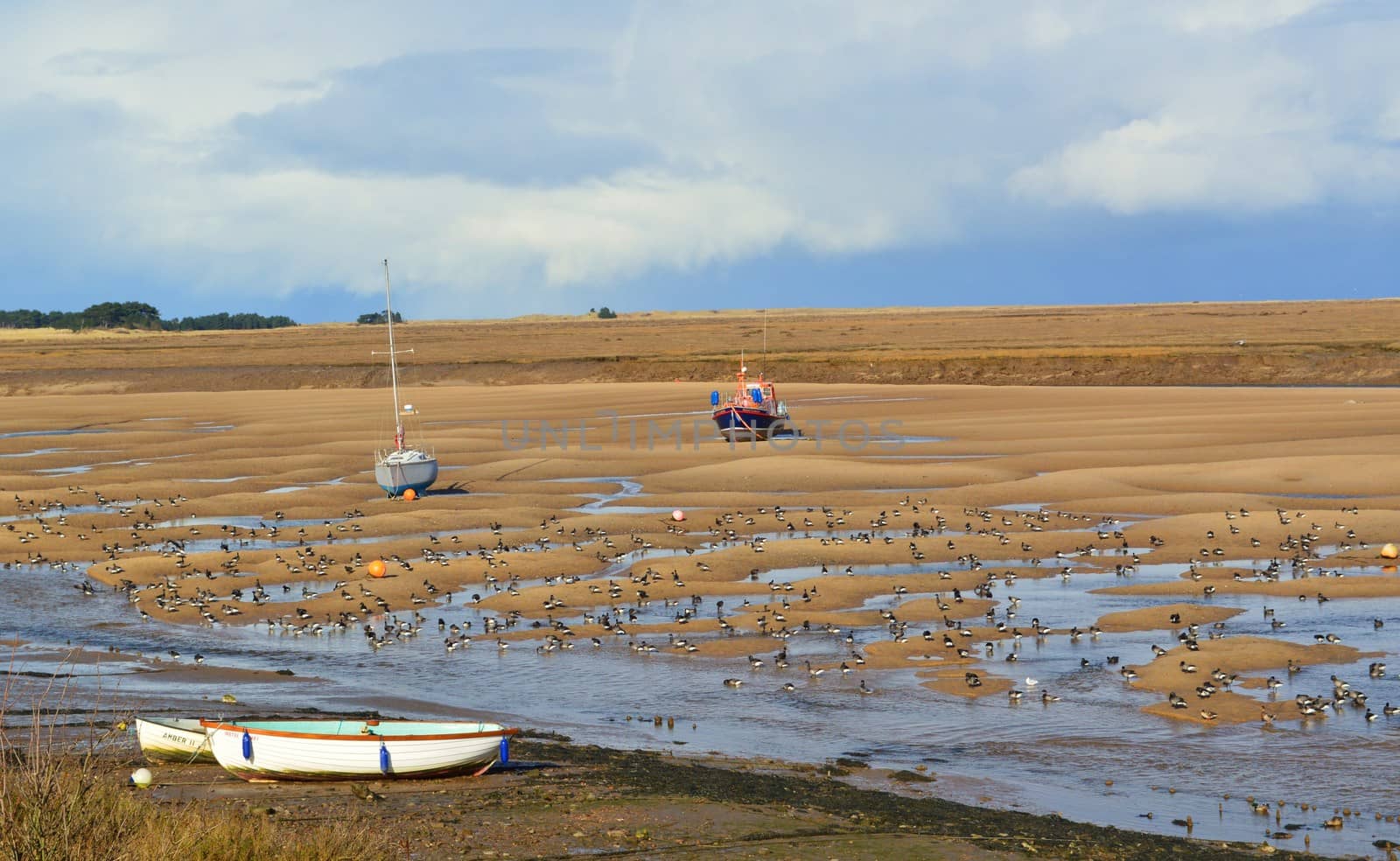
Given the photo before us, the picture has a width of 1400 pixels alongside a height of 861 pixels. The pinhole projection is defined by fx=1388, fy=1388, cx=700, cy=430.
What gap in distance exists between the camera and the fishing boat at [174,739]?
1736 cm

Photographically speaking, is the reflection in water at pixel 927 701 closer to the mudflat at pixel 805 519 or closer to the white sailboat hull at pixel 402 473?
the mudflat at pixel 805 519

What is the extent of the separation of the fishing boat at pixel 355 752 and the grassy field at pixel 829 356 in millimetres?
78452

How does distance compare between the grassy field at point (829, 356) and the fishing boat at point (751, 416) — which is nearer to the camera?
the fishing boat at point (751, 416)

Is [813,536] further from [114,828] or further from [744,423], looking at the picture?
[114,828]

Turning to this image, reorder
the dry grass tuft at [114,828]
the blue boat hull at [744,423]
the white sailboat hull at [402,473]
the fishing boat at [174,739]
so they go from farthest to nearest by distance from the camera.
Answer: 1. the blue boat hull at [744,423]
2. the white sailboat hull at [402,473]
3. the fishing boat at [174,739]
4. the dry grass tuft at [114,828]

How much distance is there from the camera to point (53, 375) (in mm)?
112562

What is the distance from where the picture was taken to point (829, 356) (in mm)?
113250

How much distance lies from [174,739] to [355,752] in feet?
8.23

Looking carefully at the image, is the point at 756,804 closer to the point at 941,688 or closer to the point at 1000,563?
the point at 941,688

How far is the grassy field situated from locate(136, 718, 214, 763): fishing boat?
80.2 m

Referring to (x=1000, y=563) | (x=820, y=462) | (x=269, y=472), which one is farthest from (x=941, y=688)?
(x=269, y=472)

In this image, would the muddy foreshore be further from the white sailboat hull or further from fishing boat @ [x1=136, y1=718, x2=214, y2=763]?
the white sailboat hull

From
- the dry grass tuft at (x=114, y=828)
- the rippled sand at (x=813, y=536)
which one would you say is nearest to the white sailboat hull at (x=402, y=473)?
the rippled sand at (x=813, y=536)

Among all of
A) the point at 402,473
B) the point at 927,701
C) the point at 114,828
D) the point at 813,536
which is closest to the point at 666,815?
the point at 114,828
